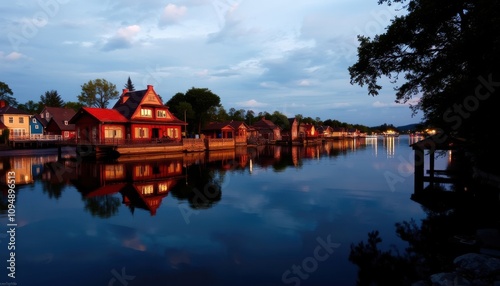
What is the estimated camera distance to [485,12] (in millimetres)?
9562

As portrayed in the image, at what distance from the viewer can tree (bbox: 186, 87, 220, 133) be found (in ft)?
255

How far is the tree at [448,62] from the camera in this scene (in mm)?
9797

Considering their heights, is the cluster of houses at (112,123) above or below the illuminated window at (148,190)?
above

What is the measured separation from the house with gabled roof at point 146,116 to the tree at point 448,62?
3964 centimetres

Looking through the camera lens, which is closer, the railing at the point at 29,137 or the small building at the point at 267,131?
the railing at the point at 29,137

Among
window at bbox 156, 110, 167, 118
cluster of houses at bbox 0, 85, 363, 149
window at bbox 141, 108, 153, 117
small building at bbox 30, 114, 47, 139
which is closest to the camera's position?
cluster of houses at bbox 0, 85, 363, 149

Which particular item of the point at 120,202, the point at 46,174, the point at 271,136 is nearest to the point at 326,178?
the point at 120,202

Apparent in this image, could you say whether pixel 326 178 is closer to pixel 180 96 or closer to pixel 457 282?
pixel 457 282

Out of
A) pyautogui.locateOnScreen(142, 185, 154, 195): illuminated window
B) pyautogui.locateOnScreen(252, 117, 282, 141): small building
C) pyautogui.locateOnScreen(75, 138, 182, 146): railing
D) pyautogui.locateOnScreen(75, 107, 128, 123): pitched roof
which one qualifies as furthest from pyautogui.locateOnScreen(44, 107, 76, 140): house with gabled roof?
pyautogui.locateOnScreen(142, 185, 154, 195): illuminated window

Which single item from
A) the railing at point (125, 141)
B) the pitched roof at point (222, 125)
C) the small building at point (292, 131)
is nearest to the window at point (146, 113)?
the railing at point (125, 141)

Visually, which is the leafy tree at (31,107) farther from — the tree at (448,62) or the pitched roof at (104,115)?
the tree at (448,62)

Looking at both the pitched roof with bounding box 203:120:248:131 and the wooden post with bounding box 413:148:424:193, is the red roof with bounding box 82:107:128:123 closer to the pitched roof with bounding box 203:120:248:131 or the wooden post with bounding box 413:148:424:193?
the pitched roof with bounding box 203:120:248:131

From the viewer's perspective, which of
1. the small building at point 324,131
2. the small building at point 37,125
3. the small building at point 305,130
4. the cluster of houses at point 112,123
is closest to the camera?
the cluster of houses at point 112,123

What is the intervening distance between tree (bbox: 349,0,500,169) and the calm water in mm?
5049
